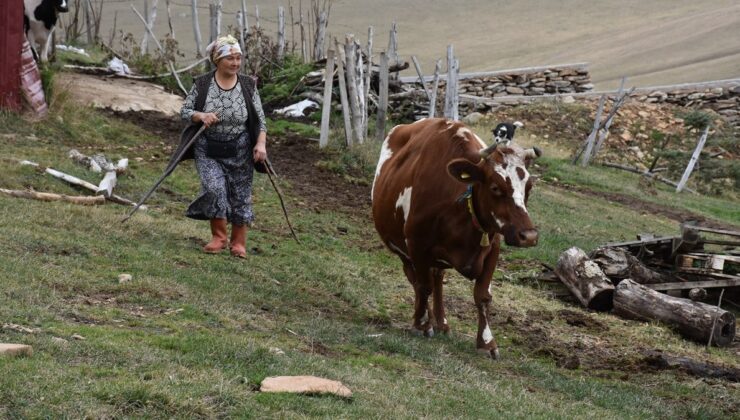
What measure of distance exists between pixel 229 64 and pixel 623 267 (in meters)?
5.42

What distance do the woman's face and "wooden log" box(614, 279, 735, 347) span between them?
4965 mm

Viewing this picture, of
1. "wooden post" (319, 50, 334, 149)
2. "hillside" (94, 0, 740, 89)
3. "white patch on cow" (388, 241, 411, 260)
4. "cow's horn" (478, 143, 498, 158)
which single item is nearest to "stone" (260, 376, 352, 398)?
"cow's horn" (478, 143, 498, 158)

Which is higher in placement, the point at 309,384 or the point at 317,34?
the point at 317,34

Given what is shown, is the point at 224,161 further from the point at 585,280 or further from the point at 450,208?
the point at 585,280

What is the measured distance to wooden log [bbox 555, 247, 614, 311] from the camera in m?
12.1

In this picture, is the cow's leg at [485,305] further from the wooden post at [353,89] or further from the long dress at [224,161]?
the wooden post at [353,89]

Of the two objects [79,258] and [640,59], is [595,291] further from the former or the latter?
[640,59]

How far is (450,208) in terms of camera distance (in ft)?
28.1

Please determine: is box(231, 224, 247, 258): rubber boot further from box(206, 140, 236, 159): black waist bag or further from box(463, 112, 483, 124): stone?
box(463, 112, 483, 124): stone

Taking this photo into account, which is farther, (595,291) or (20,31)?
(20,31)

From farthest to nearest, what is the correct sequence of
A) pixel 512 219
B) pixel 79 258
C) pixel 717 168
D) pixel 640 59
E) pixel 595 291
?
1. pixel 640 59
2. pixel 717 168
3. pixel 595 291
4. pixel 79 258
5. pixel 512 219

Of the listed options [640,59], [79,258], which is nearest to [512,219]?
[79,258]

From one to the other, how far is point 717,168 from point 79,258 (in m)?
19.8

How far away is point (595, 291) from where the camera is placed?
1206cm
